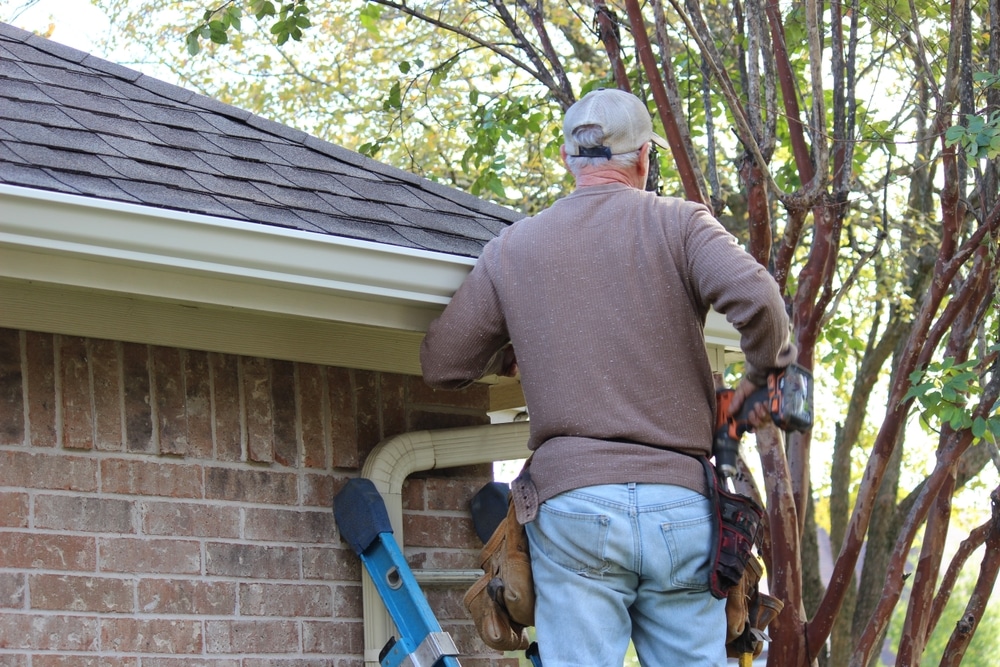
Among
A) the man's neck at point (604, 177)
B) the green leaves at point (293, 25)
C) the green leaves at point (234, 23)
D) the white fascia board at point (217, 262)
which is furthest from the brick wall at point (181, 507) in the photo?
the green leaves at point (293, 25)

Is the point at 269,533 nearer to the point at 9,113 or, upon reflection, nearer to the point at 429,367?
the point at 429,367

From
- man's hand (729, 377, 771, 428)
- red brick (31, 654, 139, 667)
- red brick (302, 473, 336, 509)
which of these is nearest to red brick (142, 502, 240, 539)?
red brick (302, 473, 336, 509)

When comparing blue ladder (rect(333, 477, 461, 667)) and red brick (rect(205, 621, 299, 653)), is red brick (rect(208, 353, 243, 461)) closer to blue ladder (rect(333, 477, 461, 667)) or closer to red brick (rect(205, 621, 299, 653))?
blue ladder (rect(333, 477, 461, 667))

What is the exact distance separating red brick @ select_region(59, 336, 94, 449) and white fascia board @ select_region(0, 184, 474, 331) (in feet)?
1.43

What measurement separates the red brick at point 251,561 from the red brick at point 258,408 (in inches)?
10.2

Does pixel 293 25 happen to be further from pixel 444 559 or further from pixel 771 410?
pixel 771 410

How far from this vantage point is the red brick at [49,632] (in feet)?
10.5

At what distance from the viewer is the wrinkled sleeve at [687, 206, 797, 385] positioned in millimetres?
2938

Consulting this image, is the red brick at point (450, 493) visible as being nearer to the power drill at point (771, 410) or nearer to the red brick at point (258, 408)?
the red brick at point (258, 408)

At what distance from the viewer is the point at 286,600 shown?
369cm

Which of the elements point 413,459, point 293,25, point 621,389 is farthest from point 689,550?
point 293,25

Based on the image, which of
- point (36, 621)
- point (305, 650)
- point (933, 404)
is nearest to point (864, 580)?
point (933, 404)

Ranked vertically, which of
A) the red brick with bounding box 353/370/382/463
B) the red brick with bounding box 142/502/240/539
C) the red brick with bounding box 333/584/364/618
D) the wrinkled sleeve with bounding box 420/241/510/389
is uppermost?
the wrinkled sleeve with bounding box 420/241/510/389

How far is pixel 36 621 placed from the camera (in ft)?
10.7
